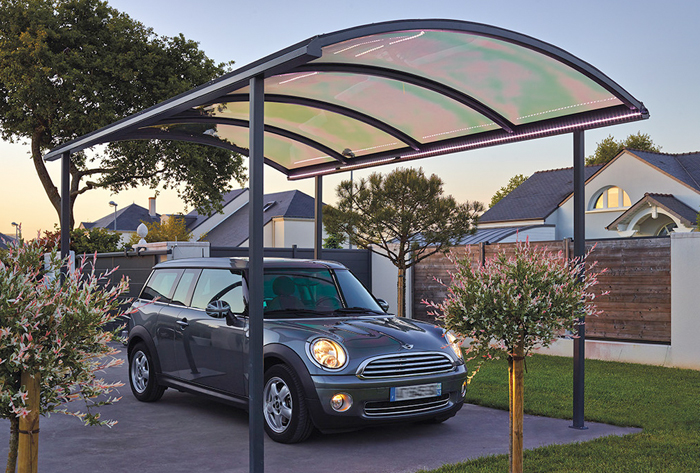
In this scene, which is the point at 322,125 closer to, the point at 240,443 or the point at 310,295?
the point at 310,295

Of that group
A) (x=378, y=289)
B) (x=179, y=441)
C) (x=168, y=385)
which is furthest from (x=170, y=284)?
(x=378, y=289)

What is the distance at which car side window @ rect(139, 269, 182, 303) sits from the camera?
29.3 feet

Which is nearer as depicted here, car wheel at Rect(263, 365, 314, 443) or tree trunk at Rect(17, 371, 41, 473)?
tree trunk at Rect(17, 371, 41, 473)

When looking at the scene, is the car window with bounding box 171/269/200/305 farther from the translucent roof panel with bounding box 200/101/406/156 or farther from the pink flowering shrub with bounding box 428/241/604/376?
the pink flowering shrub with bounding box 428/241/604/376

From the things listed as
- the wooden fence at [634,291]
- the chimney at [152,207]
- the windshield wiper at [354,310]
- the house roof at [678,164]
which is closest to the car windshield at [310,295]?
the windshield wiper at [354,310]

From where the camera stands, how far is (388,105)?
8195 millimetres

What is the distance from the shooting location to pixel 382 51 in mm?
6387

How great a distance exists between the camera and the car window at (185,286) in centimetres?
852

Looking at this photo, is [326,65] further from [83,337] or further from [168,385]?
[168,385]

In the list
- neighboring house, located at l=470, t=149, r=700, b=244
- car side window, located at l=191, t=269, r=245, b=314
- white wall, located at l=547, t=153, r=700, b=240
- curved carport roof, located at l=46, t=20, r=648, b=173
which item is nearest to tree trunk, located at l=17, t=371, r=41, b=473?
curved carport roof, located at l=46, t=20, r=648, b=173

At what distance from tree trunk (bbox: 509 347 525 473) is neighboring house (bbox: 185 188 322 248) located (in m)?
42.4

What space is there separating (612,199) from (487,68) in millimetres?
40758

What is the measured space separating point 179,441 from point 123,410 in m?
1.89

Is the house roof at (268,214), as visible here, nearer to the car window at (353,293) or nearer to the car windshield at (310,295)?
the car window at (353,293)
